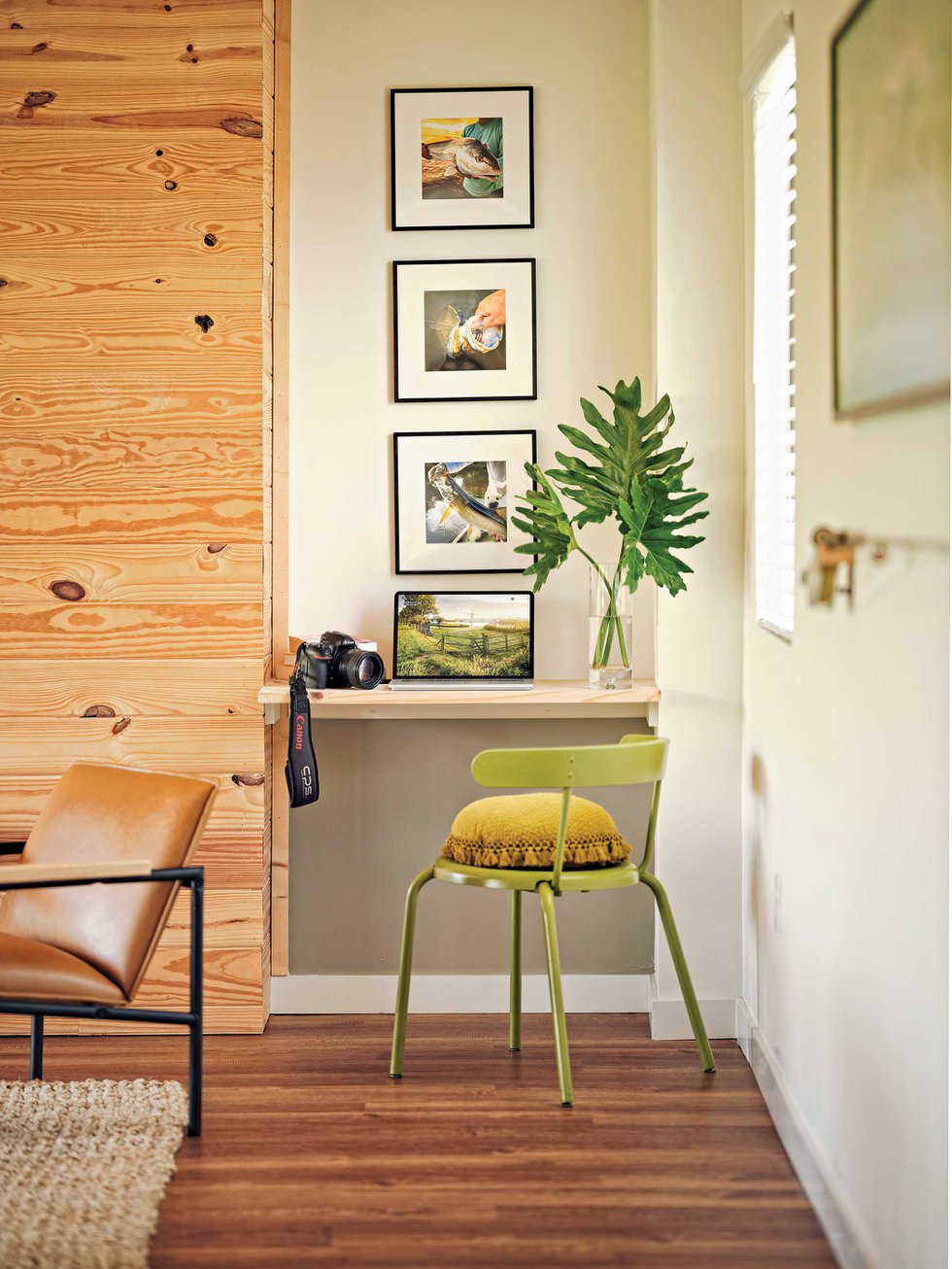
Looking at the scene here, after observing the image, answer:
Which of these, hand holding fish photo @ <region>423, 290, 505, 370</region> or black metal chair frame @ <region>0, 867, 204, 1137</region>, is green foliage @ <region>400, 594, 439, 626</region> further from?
black metal chair frame @ <region>0, 867, 204, 1137</region>

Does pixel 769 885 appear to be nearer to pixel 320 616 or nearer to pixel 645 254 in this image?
pixel 320 616

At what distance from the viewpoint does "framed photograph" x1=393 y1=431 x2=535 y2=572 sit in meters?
3.40

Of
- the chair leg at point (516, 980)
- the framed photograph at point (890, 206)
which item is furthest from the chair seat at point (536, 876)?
the framed photograph at point (890, 206)

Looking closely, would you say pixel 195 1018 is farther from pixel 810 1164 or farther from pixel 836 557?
pixel 836 557

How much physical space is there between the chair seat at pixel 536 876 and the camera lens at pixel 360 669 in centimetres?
53

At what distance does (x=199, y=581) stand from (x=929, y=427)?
2.07 meters

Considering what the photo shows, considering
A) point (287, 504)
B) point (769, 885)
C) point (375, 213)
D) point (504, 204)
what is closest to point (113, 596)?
point (287, 504)

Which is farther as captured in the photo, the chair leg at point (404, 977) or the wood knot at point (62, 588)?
the wood knot at point (62, 588)

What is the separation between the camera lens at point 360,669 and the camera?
3.10m

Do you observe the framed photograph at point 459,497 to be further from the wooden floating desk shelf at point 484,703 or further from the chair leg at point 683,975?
the chair leg at point 683,975

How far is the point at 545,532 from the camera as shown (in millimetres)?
3137

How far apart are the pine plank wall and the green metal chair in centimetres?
58

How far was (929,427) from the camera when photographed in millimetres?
1650

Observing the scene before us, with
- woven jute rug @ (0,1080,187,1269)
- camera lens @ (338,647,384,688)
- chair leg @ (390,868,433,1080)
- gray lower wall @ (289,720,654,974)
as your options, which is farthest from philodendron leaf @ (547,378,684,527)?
woven jute rug @ (0,1080,187,1269)
